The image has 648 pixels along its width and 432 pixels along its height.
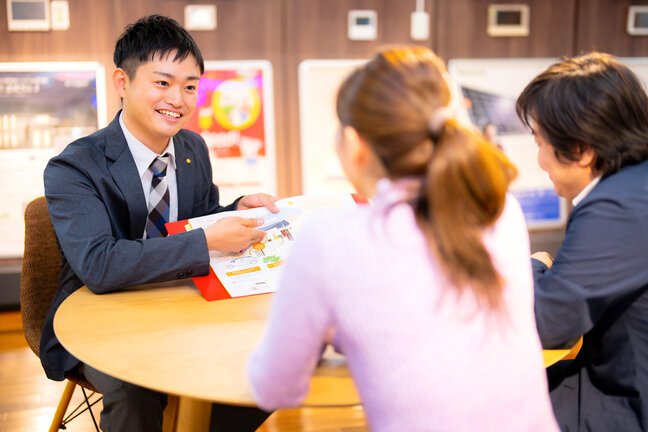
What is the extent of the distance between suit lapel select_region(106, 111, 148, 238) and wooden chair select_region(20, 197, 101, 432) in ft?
1.10

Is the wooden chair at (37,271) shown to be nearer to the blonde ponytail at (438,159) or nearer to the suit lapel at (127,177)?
the suit lapel at (127,177)

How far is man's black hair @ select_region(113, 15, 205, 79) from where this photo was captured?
64.8 inches

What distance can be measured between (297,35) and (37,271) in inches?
86.0

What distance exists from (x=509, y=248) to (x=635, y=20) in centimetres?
374

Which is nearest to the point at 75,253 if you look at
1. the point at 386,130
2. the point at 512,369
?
the point at 386,130

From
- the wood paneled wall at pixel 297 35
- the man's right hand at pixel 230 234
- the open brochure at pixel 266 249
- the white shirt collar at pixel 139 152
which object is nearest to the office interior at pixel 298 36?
the wood paneled wall at pixel 297 35

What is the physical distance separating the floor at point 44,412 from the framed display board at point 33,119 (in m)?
0.84

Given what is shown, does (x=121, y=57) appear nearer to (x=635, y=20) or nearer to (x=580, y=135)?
(x=580, y=135)

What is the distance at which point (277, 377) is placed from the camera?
0.81 meters

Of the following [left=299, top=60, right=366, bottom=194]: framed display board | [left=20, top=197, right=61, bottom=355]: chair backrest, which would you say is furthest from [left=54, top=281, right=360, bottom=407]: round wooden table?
[left=299, top=60, right=366, bottom=194]: framed display board

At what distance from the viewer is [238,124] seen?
11.1 ft

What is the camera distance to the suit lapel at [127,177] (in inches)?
62.1

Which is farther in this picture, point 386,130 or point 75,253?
point 75,253

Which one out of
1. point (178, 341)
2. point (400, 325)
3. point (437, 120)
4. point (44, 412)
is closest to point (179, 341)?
point (178, 341)
